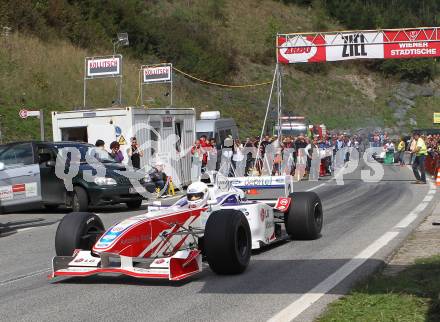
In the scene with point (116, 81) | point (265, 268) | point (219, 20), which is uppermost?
point (219, 20)

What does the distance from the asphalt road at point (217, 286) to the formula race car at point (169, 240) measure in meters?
0.21

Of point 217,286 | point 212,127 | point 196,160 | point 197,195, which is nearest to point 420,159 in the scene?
point 196,160

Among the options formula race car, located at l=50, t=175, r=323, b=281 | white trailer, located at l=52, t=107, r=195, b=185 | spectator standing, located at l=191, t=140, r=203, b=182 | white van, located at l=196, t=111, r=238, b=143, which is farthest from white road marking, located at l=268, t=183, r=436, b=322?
white van, located at l=196, t=111, r=238, b=143

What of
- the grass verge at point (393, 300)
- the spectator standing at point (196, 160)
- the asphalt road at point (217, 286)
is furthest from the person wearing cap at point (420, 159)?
the grass verge at point (393, 300)

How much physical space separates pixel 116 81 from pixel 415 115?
37.4 m

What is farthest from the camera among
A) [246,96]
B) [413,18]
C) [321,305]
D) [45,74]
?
[413,18]

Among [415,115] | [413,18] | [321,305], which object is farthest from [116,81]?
[413,18]

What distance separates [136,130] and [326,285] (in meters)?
14.3

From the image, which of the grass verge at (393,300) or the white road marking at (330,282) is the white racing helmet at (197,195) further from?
the grass verge at (393,300)

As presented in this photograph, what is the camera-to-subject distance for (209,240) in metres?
8.32

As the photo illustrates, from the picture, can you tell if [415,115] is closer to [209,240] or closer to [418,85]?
[418,85]

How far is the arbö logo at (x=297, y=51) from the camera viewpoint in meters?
27.8

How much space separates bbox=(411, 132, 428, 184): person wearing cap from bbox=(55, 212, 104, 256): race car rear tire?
17.1 metres

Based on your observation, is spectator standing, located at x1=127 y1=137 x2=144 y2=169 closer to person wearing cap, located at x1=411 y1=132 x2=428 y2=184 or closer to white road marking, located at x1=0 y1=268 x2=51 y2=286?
person wearing cap, located at x1=411 y1=132 x2=428 y2=184
